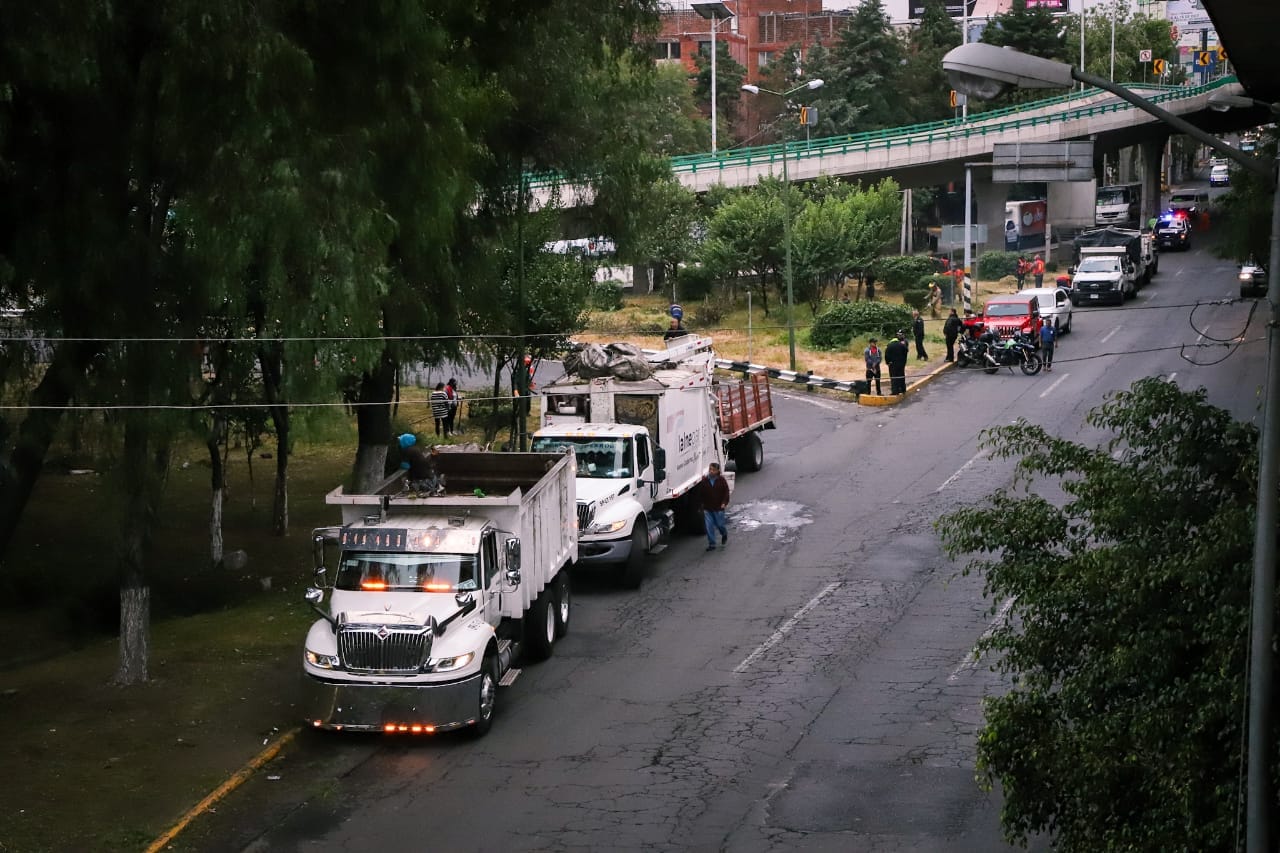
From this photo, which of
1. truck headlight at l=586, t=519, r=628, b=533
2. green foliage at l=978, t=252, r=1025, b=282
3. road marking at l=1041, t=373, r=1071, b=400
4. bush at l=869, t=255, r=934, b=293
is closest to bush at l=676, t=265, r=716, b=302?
bush at l=869, t=255, r=934, b=293

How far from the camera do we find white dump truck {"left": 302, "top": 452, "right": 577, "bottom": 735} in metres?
15.8

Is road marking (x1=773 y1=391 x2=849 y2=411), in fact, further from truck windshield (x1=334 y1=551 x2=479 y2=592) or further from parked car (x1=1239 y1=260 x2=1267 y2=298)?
truck windshield (x1=334 y1=551 x2=479 y2=592)

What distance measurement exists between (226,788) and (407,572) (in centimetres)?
314

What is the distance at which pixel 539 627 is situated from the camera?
18.7m

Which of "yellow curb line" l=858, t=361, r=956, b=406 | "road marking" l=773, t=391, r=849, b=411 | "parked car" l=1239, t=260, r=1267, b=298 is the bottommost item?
"road marking" l=773, t=391, r=849, b=411

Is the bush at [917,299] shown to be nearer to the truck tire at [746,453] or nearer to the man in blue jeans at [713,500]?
the truck tire at [746,453]

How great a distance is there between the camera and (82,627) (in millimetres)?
21781

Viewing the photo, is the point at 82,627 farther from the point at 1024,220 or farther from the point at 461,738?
the point at 1024,220

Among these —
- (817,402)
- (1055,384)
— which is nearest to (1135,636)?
(817,402)

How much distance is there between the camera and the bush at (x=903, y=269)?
58656 mm

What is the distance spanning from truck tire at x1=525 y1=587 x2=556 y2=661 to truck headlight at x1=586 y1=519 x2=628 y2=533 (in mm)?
2938

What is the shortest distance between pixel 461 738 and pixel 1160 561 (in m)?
8.70

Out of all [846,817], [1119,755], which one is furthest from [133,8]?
[1119,755]

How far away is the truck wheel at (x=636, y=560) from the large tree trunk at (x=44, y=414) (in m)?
8.45
